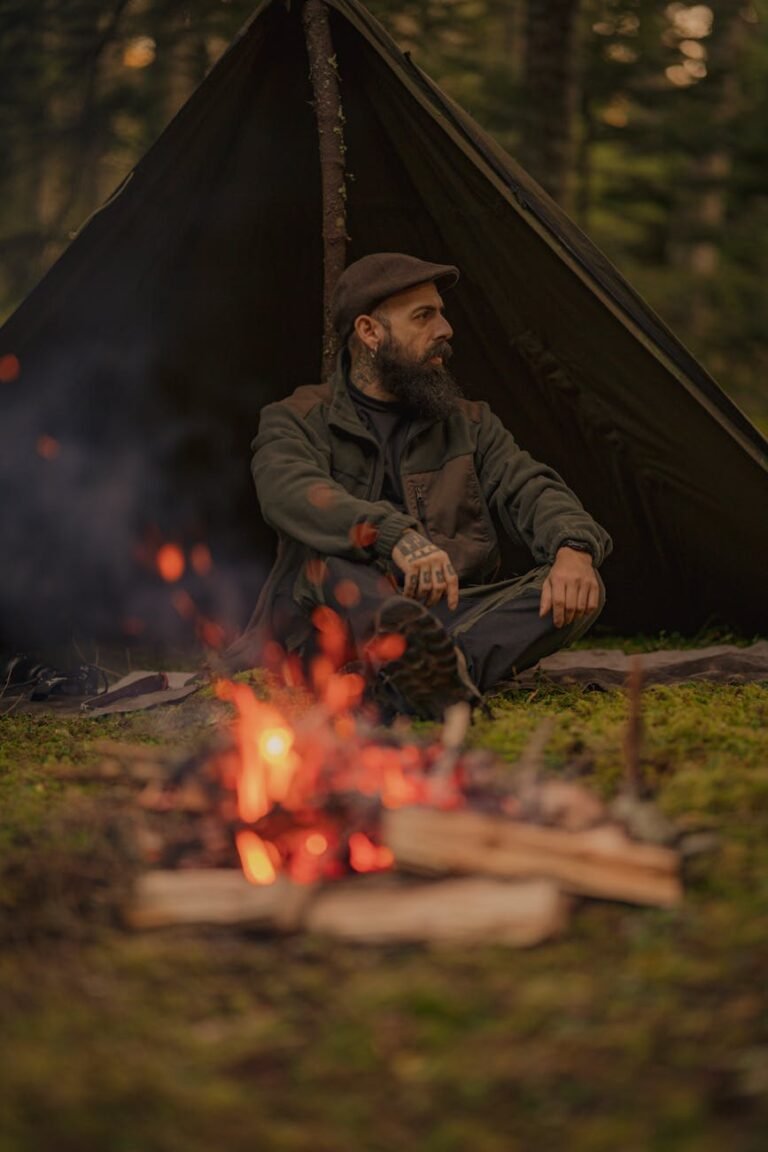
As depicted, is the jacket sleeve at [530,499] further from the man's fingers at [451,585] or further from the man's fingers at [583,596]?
the man's fingers at [451,585]

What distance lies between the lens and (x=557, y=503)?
5078 mm

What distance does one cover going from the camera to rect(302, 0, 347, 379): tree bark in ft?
17.7

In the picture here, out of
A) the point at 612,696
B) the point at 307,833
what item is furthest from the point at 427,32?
the point at 307,833

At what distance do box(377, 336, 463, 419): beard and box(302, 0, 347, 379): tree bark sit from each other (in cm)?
65

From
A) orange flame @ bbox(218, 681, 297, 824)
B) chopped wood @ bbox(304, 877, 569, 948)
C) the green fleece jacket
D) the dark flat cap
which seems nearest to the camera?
chopped wood @ bbox(304, 877, 569, 948)

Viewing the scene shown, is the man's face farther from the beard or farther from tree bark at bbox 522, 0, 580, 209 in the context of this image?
tree bark at bbox 522, 0, 580, 209

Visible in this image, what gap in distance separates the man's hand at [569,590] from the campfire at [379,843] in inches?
51.2

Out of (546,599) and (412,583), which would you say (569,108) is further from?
(412,583)

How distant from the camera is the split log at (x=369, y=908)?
2.76 metres

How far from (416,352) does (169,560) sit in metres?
1.89

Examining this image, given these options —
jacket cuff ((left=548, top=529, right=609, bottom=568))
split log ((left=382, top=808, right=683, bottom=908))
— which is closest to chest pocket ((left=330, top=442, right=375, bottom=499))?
jacket cuff ((left=548, top=529, right=609, bottom=568))

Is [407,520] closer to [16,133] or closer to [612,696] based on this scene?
[612,696]

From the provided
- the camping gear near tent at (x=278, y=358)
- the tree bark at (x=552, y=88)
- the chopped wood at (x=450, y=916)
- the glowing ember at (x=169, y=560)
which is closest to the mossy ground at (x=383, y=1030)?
the chopped wood at (x=450, y=916)

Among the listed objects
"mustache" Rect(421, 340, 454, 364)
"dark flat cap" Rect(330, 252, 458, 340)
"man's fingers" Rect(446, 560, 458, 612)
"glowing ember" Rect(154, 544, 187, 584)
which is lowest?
"glowing ember" Rect(154, 544, 187, 584)
